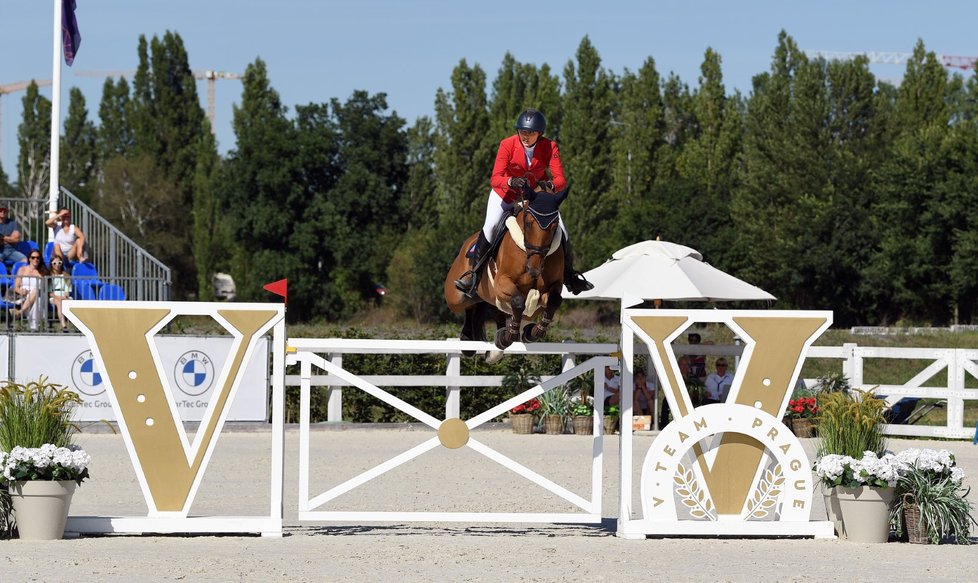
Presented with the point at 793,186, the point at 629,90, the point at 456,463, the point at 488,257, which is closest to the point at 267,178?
the point at 629,90

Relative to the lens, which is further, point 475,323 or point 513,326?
point 475,323

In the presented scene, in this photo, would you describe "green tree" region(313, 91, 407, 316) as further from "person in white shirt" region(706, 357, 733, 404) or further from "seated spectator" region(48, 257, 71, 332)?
"person in white shirt" region(706, 357, 733, 404)

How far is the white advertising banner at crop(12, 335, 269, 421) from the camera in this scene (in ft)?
52.2

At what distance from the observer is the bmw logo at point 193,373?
52.8ft

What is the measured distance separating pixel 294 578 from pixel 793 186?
4258 cm

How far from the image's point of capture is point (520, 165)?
832 cm

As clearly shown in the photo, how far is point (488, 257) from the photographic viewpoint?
8.63m

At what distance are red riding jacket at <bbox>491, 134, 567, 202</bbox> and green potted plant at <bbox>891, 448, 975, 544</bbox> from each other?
9.66ft

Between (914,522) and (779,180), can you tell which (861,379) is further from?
(779,180)

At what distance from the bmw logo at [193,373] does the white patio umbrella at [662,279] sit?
5186mm

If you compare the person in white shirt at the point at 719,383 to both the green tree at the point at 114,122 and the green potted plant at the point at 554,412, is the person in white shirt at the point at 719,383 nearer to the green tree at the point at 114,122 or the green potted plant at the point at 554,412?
the green potted plant at the point at 554,412

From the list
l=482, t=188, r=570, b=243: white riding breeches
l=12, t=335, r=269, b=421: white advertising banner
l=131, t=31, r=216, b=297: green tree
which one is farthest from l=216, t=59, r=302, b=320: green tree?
l=482, t=188, r=570, b=243: white riding breeches

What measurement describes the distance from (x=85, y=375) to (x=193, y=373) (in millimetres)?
1389

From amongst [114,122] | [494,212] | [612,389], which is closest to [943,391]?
[612,389]
